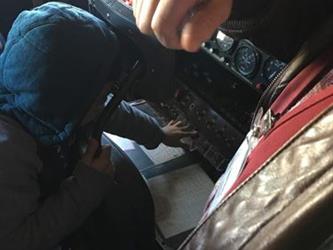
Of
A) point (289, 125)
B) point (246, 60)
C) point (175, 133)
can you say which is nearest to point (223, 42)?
point (246, 60)

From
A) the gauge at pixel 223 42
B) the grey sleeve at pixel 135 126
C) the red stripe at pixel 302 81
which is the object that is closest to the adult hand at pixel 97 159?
the grey sleeve at pixel 135 126

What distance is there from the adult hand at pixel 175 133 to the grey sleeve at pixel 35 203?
0.17 m

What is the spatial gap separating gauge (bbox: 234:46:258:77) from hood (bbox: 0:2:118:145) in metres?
0.29

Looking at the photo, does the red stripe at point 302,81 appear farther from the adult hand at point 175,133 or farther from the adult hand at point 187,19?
the adult hand at point 175,133

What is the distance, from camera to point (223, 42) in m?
0.86

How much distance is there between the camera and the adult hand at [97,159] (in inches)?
40.3

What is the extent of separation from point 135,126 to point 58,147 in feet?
0.74

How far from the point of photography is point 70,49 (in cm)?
93

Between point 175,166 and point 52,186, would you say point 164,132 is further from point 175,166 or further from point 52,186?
Answer: point 52,186

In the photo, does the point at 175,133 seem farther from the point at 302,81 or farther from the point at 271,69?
the point at 302,81

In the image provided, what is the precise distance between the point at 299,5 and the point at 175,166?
73cm

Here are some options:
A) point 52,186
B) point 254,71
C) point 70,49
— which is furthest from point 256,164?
point 52,186

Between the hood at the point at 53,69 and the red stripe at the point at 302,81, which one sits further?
the hood at the point at 53,69

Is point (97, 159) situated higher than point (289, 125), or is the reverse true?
point (289, 125)
